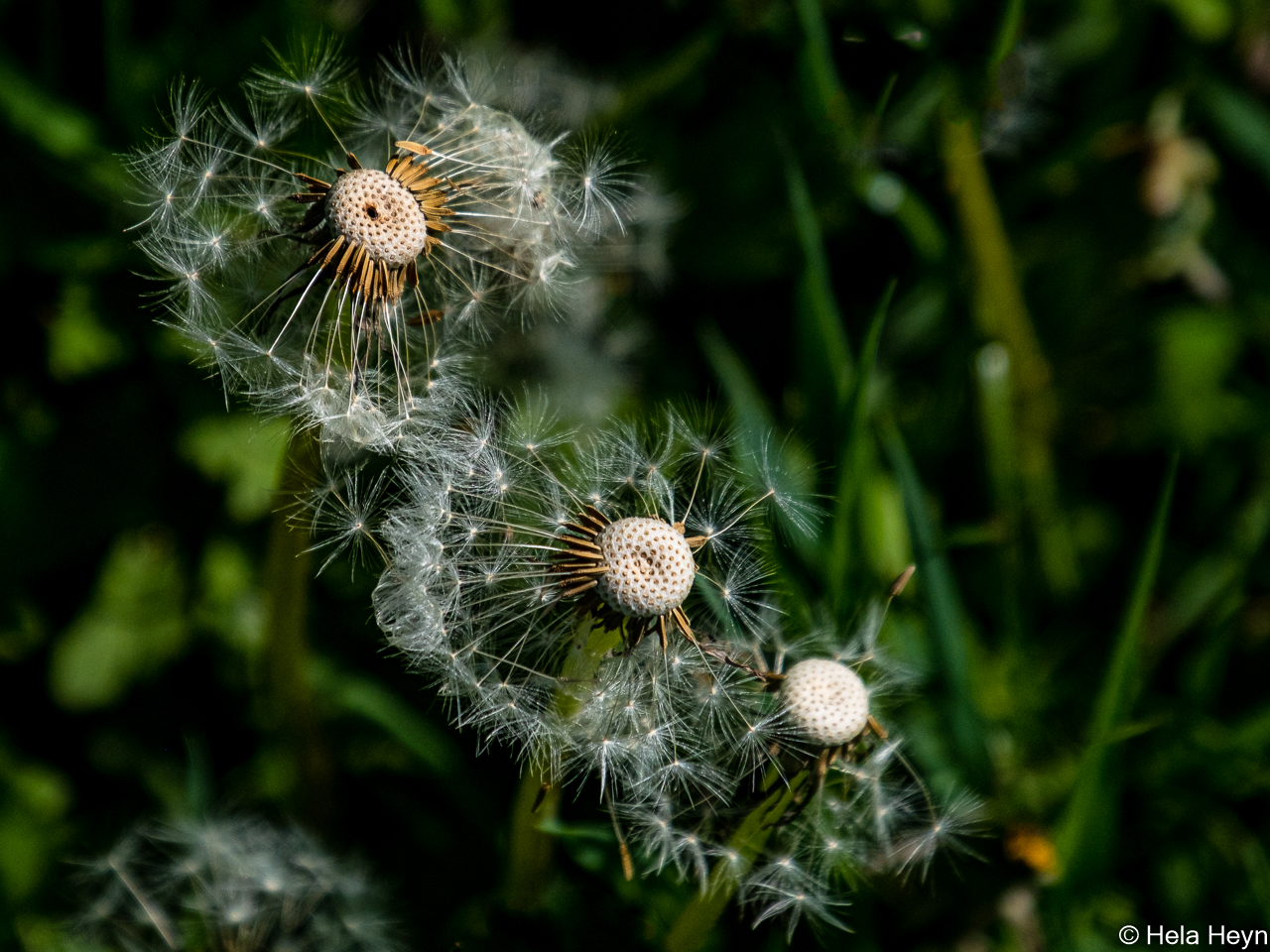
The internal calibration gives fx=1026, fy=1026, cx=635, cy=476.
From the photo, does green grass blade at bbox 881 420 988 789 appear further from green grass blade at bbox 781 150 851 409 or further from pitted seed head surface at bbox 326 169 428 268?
pitted seed head surface at bbox 326 169 428 268

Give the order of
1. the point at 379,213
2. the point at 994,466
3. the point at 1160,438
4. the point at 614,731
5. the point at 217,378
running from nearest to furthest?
the point at 379,213, the point at 614,731, the point at 217,378, the point at 994,466, the point at 1160,438

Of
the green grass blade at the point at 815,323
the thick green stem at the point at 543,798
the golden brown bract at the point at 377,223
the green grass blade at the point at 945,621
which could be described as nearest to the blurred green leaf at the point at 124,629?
the thick green stem at the point at 543,798

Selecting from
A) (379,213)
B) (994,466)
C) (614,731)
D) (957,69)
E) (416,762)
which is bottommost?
(416,762)

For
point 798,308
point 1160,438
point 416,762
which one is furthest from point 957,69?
point 416,762

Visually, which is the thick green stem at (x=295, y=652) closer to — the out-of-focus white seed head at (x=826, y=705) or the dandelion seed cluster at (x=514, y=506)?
the dandelion seed cluster at (x=514, y=506)

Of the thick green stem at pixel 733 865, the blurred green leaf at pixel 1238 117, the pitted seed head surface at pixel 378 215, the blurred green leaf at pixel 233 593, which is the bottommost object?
the thick green stem at pixel 733 865

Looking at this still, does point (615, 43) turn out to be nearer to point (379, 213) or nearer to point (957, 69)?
point (957, 69)
